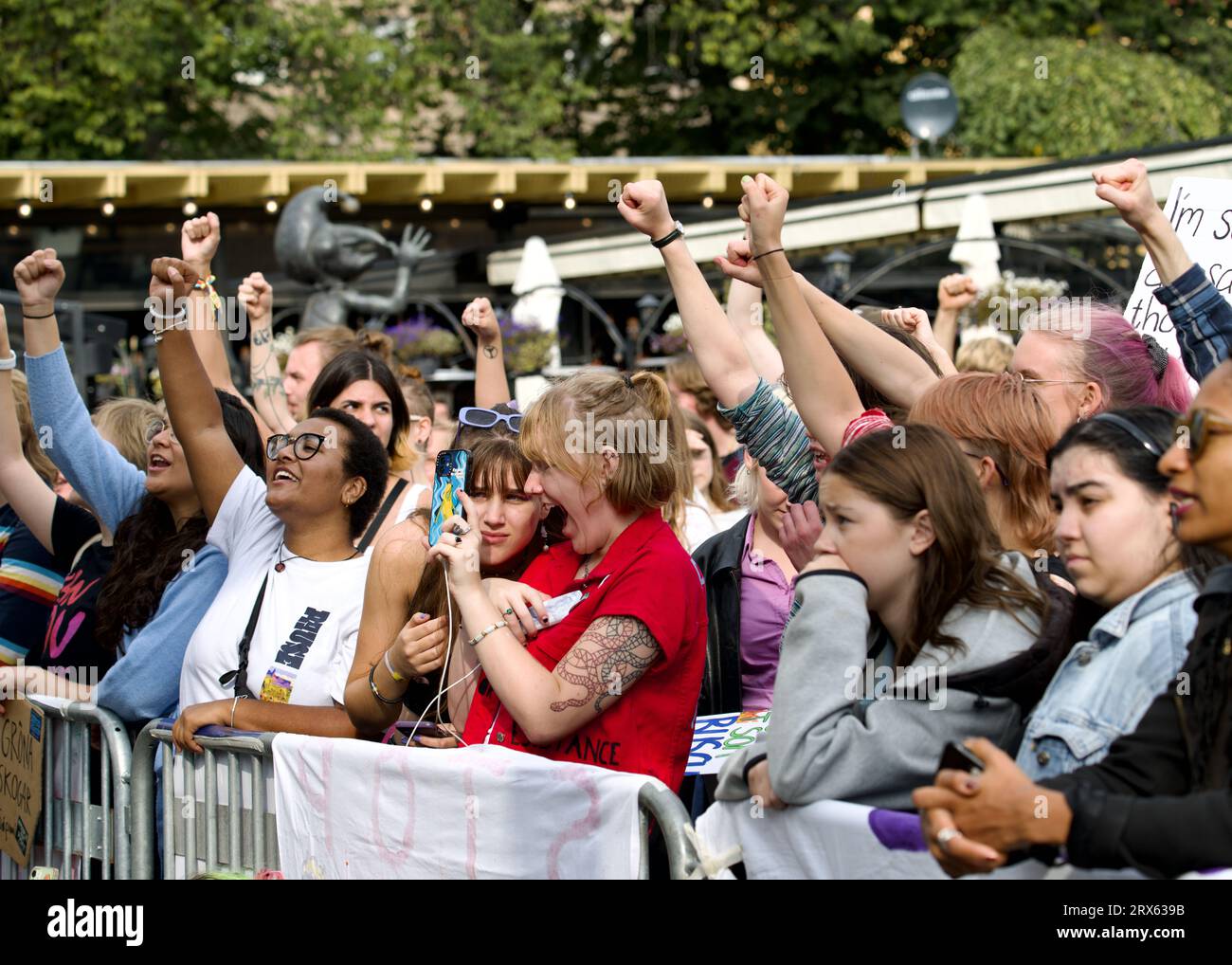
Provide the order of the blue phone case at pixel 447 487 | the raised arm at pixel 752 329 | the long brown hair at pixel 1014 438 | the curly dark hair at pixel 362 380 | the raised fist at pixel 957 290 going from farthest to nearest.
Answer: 1. the raised fist at pixel 957 290
2. the curly dark hair at pixel 362 380
3. the raised arm at pixel 752 329
4. the blue phone case at pixel 447 487
5. the long brown hair at pixel 1014 438

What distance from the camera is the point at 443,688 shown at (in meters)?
3.66

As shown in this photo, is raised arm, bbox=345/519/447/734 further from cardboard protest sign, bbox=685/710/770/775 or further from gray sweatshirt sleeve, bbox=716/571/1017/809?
gray sweatshirt sleeve, bbox=716/571/1017/809

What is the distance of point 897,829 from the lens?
245cm

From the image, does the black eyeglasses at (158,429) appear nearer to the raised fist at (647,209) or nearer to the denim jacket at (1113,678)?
the raised fist at (647,209)

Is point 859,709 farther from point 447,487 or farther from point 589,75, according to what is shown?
point 589,75

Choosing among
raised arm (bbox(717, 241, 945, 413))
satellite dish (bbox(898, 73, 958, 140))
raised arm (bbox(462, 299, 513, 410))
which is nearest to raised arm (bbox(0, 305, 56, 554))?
raised arm (bbox(462, 299, 513, 410))

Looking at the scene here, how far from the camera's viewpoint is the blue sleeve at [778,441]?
366 cm

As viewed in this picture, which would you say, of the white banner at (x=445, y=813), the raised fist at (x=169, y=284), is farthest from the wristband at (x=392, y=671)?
the raised fist at (x=169, y=284)

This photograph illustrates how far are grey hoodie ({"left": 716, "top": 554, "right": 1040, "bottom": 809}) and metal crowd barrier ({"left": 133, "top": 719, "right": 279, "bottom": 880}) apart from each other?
5.28 ft

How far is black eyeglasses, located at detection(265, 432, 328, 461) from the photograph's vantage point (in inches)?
168

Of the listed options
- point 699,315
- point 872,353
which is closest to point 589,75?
point 699,315

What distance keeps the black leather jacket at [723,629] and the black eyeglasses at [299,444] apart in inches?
43.7

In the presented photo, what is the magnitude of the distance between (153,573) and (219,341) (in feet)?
4.22
